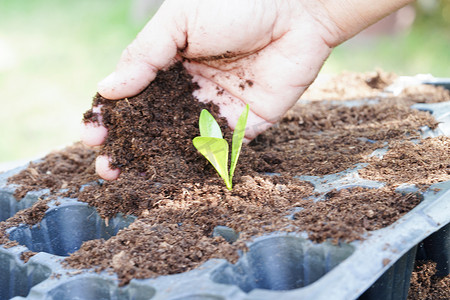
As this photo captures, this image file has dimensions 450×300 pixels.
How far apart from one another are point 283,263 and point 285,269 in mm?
13

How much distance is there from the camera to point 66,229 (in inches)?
52.2

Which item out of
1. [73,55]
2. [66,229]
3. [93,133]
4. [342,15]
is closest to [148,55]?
[93,133]

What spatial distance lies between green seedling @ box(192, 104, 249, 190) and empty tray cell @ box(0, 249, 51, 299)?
45cm

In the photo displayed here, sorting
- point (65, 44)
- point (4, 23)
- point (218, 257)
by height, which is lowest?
point (218, 257)

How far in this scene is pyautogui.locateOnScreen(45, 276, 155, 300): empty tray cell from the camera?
905mm

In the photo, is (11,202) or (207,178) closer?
(207,178)

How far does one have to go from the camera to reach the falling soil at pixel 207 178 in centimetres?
98

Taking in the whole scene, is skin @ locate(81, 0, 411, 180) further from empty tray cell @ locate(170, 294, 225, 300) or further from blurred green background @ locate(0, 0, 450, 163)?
blurred green background @ locate(0, 0, 450, 163)

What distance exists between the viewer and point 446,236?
1130mm

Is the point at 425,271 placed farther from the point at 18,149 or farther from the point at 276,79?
the point at 18,149

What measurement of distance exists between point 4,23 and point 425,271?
18.6 feet

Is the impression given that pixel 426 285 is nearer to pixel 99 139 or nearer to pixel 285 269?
pixel 285 269

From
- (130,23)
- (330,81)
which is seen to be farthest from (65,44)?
(330,81)

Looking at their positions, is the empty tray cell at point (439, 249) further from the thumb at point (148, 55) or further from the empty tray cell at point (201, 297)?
the thumb at point (148, 55)
